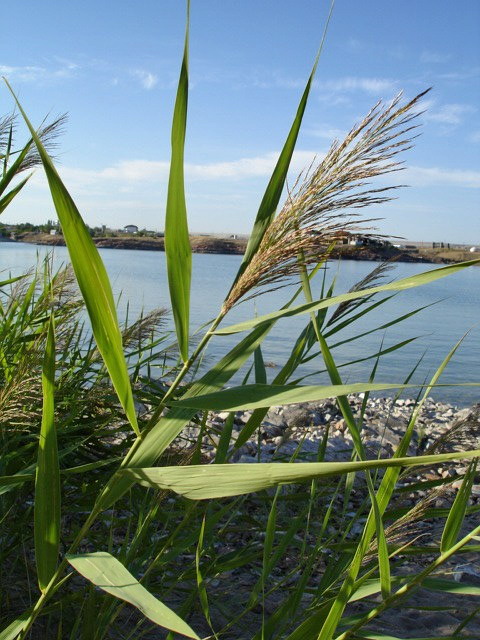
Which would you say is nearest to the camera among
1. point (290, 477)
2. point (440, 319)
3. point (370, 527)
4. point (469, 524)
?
point (290, 477)

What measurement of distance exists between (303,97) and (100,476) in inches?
55.5

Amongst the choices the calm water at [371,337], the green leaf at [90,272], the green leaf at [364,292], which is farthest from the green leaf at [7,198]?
the calm water at [371,337]

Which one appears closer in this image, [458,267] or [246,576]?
[458,267]

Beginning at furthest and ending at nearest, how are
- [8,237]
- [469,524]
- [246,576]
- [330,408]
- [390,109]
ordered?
1. [330,408]
2. [469,524]
3. [8,237]
4. [246,576]
5. [390,109]

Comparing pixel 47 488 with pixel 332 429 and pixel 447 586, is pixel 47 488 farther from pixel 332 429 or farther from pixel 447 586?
pixel 332 429

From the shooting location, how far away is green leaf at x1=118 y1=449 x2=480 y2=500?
2.81ft

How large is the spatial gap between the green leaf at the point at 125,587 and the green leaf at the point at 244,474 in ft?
0.45

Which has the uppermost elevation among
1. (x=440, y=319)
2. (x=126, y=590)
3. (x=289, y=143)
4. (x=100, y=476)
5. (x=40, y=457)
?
(x=289, y=143)

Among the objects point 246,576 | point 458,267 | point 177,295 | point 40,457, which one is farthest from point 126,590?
point 246,576

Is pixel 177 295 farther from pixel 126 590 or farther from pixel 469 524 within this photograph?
pixel 469 524

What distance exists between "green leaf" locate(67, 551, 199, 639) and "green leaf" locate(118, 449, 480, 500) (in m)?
0.14

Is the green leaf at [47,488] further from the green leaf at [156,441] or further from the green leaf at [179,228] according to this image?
the green leaf at [179,228]

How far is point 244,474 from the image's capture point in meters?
0.93

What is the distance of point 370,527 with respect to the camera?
3.97ft
